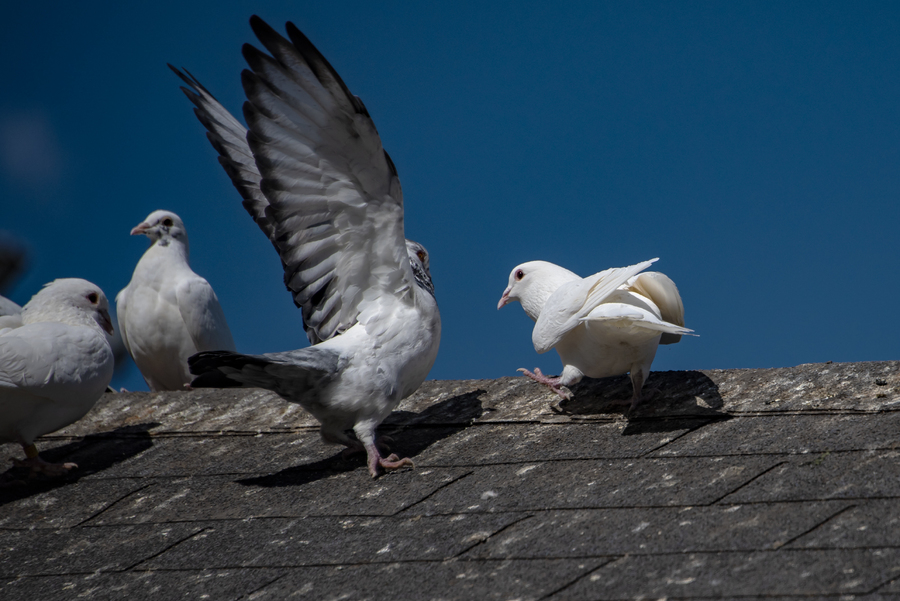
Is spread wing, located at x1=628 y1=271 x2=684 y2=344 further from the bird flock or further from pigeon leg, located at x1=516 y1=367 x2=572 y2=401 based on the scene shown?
pigeon leg, located at x1=516 y1=367 x2=572 y2=401

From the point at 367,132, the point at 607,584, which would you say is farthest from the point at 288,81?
the point at 607,584

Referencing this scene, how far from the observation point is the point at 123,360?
33.4 feet

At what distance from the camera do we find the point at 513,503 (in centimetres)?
288

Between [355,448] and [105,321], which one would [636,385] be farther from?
[105,321]

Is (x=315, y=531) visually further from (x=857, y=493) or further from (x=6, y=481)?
(x=6, y=481)

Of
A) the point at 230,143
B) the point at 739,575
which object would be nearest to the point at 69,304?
the point at 230,143

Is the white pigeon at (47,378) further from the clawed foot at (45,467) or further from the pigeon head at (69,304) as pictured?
the pigeon head at (69,304)

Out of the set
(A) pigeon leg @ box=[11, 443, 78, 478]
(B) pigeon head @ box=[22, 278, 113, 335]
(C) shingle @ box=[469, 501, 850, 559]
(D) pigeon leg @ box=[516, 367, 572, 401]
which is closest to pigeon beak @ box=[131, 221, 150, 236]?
(B) pigeon head @ box=[22, 278, 113, 335]

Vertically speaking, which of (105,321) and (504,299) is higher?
(105,321)

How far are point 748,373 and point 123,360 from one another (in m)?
8.33

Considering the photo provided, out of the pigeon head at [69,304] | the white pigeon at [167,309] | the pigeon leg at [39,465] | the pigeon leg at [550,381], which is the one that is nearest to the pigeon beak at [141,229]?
the white pigeon at [167,309]

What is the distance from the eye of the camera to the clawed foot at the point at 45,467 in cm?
415

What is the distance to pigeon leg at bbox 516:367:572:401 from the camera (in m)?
3.94

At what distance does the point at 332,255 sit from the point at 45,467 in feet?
6.06
